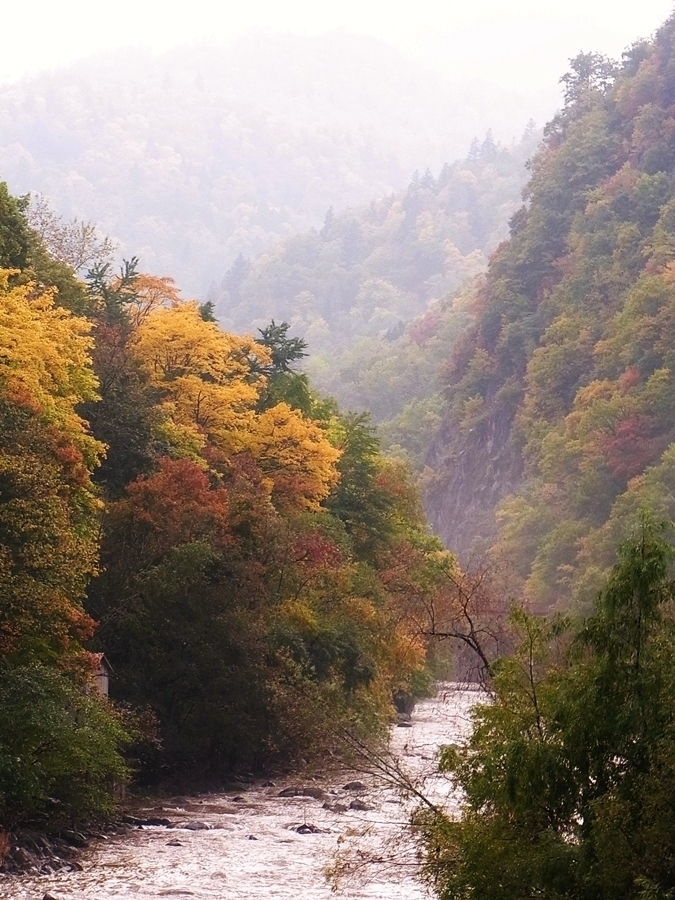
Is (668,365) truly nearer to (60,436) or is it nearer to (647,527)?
(60,436)

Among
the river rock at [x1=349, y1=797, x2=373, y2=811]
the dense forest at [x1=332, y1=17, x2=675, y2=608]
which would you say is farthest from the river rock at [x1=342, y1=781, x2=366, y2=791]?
the dense forest at [x1=332, y1=17, x2=675, y2=608]

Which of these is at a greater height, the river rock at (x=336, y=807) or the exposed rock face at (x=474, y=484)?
the exposed rock face at (x=474, y=484)

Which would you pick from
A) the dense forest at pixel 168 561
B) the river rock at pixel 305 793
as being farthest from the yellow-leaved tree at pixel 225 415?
the river rock at pixel 305 793

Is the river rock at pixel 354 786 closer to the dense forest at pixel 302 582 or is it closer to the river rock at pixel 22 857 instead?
the dense forest at pixel 302 582

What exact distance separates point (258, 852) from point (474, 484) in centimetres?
8218

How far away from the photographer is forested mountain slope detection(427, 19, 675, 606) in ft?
270

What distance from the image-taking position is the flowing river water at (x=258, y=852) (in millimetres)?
25828

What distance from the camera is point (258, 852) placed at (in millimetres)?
30609

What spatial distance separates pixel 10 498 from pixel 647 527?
18.9m

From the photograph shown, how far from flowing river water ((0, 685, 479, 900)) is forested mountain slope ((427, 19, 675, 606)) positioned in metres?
39.2

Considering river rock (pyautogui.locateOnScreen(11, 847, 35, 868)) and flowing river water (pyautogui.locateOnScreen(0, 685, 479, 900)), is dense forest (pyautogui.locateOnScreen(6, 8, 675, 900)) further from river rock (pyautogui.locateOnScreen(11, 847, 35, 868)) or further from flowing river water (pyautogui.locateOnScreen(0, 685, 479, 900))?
flowing river water (pyautogui.locateOnScreen(0, 685, 479, 900))

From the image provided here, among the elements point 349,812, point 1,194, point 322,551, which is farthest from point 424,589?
point 1,194

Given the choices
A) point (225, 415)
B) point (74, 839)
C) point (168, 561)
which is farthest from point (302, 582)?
point (74, 839)

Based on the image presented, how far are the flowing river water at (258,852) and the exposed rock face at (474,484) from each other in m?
65.5
